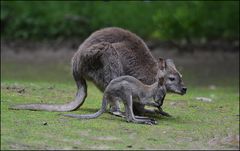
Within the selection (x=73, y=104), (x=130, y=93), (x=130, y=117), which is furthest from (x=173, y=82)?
(x=73, y=104)

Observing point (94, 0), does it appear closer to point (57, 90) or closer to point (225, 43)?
point (225, 43)

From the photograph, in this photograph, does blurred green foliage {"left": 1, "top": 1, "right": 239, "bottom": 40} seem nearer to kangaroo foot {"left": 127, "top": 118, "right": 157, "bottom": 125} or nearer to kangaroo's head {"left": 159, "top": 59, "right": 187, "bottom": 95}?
kangaroo's head {"left": 159, "top": 59, "right": 187, "bottom": 95}

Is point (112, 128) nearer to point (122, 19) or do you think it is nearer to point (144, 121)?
point (144, 121)

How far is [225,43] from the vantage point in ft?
56.7

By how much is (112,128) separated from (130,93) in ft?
2.60

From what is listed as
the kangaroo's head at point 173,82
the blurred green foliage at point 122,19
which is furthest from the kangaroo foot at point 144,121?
the blurred green foliage at point 122,19

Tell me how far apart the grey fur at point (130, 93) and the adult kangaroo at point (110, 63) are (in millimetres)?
248

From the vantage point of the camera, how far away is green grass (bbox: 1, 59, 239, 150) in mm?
6184

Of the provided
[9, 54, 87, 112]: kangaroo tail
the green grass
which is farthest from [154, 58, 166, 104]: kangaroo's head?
[9, 54, 87, 112]: kangaroo tail

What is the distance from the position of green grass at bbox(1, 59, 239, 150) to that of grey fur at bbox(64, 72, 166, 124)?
0.48 ft

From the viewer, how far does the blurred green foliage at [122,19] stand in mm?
17156

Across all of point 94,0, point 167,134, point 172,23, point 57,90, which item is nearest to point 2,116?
point 167,134

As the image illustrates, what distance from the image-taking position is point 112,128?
23.1 feet

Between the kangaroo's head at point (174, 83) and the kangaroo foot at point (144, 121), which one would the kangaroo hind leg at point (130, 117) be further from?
the kangaroo's head at point (174, 83)
